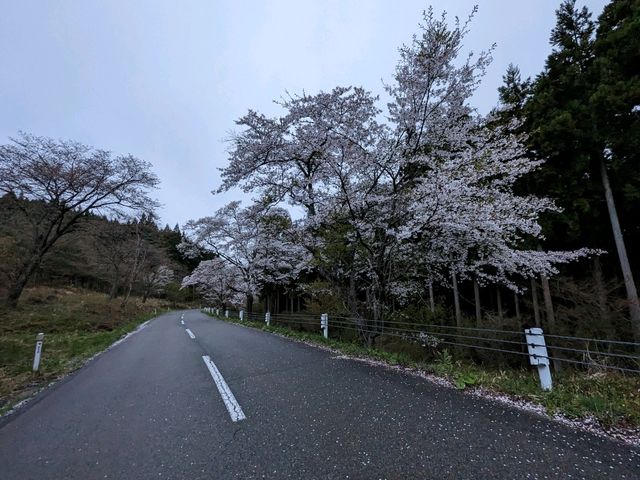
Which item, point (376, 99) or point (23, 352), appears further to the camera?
point (23, 352)

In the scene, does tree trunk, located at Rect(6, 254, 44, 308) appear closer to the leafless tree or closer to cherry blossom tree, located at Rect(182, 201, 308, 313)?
the leafless tree

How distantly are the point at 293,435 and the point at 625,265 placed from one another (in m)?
14.2

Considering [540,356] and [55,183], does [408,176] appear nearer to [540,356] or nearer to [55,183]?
[540,356]

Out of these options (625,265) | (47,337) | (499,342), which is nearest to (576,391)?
(499,342)

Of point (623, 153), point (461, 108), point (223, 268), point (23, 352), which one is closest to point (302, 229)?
point (461, 108)

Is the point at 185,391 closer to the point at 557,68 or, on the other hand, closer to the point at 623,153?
the point at 623,153

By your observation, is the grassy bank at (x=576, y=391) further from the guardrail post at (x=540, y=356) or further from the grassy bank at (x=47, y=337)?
the grassy bank at (x=47, y=337)

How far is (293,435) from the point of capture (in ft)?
9.92

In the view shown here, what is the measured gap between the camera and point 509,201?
6758 millimetres

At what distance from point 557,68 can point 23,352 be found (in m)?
22.7


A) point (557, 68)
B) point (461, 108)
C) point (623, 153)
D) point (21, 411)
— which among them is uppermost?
point (557, 68)

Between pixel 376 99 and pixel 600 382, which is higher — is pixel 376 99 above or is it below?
above

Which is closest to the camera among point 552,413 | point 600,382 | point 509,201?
point 552,413

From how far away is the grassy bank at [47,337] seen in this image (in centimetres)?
623
